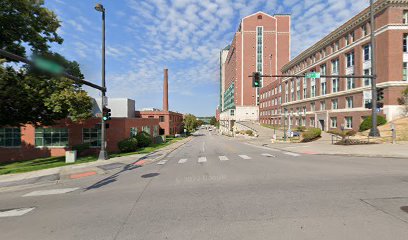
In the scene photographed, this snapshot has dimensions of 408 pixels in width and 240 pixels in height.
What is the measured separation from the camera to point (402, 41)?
30906 millimetres

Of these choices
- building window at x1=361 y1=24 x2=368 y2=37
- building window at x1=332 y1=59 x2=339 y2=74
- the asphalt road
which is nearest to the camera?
the asphalt road

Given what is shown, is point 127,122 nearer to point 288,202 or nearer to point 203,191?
point 203,191

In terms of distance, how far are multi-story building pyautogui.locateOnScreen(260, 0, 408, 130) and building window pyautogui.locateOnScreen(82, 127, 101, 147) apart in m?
29.1

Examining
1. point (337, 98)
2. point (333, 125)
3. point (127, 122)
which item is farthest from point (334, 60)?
point (127, 122)

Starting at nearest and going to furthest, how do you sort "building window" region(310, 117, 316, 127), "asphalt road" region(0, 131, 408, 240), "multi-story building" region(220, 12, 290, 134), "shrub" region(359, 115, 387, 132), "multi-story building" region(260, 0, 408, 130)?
"asphalt road" region(0, 131, 408, 240) < "shrub" region(359, 115, 387, 132) < "multi-story building" region(260, 0, 408, 130) < "building window" region(310, 117, 316, 127) < "multi-story building" region(220, 12, 290, 134)

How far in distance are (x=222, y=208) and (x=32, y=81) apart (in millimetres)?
17413

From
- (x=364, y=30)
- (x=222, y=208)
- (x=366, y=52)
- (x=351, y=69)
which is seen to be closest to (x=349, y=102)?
(x=351, y=69)

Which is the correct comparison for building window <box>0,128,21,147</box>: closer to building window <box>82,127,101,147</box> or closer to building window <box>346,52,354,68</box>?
building window <box>82,127,101,147</box>

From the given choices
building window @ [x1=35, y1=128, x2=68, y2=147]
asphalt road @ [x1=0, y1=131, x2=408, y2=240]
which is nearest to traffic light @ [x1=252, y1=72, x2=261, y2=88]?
asphalt road @ [x1=0, y1=131, x2=408, y2=240]

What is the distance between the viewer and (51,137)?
84.1 feet

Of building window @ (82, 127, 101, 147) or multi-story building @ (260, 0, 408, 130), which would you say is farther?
multi-story building @ (260, 0, 408, 130)

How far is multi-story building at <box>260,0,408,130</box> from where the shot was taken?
30.7 m

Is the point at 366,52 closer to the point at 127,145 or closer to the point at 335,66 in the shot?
the point at 335,66

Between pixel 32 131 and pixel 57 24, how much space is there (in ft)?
43.1
